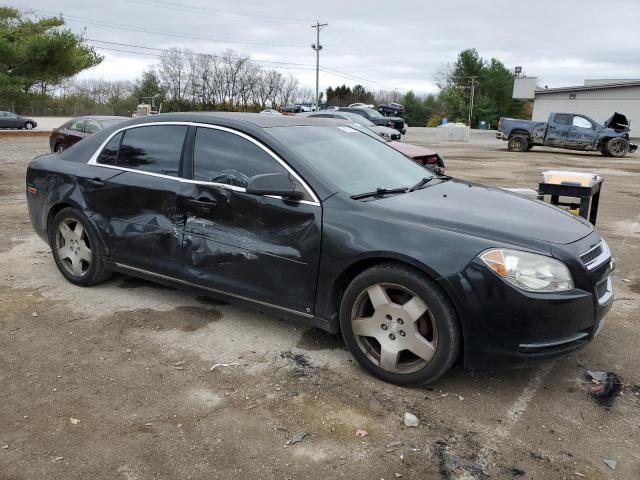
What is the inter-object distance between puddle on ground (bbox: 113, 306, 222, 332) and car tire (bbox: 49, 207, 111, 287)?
2.02ft

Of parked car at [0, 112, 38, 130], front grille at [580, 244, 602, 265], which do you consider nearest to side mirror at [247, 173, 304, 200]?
front grille at [580, 244, 602, 265]

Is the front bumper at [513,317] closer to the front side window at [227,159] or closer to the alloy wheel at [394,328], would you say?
the alloy wheel at [394,328]

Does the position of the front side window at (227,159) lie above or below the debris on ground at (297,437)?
above

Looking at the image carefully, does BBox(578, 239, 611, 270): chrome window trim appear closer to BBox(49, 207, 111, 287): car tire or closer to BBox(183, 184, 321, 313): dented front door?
BBox(183, 184, 321, 313): dented front door

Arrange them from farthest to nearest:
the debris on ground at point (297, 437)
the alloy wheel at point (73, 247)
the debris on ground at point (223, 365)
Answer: the alloy wheel at point (73, 247), the debris on ground at point (223, 365), the debris on ground at point (297, 437)

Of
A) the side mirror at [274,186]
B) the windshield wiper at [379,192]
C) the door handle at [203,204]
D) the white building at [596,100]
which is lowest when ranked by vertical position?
the door handle at [203,204]

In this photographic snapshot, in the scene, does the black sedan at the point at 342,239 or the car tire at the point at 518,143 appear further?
the car tire at the point at 518,143

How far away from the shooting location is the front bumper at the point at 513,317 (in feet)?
9.97

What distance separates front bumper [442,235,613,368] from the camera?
3039 millimetres

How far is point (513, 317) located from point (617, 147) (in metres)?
23.6

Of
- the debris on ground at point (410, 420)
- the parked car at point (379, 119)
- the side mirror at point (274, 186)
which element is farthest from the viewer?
the parked car at point (379, 119)

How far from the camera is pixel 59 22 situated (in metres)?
38.3

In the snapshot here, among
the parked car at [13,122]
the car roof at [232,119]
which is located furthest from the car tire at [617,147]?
the parked car at [13,122]

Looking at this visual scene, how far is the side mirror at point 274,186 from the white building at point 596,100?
145 ft
